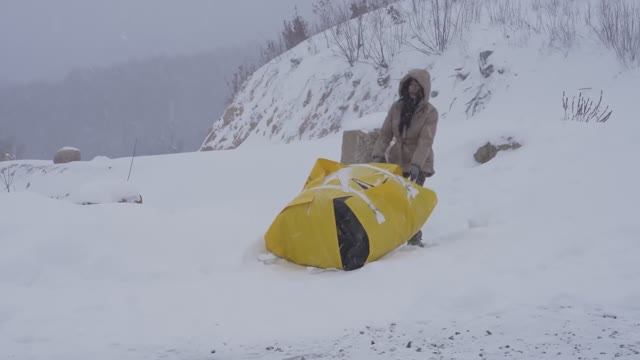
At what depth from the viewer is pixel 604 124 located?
21.0 feet

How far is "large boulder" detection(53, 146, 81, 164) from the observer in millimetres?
13719

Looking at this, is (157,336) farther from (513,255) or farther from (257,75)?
(257,75)

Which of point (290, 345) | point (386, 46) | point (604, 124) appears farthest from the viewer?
point (386, 46)

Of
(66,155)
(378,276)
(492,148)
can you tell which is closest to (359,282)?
(378,276)

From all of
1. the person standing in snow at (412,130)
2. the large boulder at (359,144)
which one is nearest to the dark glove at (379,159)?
the person standing in snow at (412,130)

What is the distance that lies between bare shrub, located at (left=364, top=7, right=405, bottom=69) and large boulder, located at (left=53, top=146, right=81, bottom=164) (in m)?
7.73

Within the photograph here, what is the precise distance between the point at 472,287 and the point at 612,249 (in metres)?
1.08

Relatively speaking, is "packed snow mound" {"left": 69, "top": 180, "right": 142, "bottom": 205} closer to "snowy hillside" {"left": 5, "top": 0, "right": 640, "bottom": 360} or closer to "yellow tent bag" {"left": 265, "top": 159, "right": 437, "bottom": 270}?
"snowy hillside" {"left": 5, "top": 0, "right": 640, "bottom": 360}

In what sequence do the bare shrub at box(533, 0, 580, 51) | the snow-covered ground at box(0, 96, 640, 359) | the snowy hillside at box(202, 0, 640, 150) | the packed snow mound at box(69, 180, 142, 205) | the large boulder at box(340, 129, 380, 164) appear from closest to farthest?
→ the snow-covered ground at box(0, 96, 640, 359), the packed snow mound at box(69, 180, 142, 205), the large boulder at box(340, 129, 380, 164), the snowy hillside at box(202, 0, 640, 150), the bare shrub at box(533, 0, 580, 51)

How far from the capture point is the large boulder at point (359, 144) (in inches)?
257

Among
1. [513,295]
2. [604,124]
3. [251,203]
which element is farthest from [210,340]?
[604,124]

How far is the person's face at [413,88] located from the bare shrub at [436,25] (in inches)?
369

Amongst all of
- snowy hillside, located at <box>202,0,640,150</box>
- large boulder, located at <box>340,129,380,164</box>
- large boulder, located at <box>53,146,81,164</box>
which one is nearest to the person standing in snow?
large boulder, located at <box>340,129,380,164</box>

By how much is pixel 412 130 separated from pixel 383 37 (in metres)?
11.4
